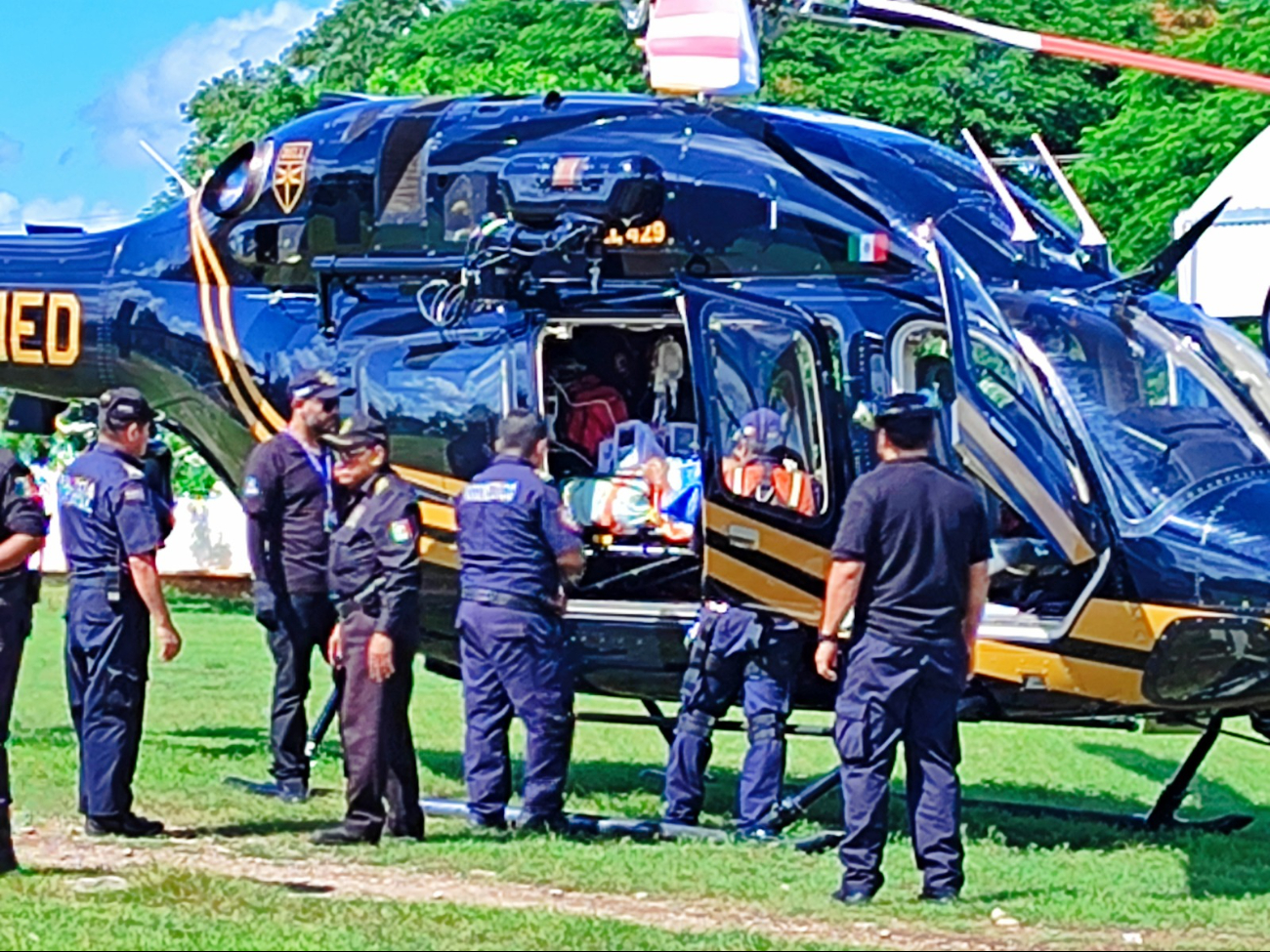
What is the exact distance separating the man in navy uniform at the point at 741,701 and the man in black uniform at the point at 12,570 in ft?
9.82

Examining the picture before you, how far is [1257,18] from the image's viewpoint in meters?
26.8

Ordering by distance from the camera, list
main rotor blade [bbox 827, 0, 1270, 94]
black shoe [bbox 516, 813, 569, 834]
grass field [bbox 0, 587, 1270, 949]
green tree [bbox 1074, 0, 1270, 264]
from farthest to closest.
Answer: green tree [bbox 1074, 0, 1270, 264] < black shoe [bbox 516, 813, 569, 834] < grass field [bbox 0, 587, 1270, 949] < main rotor blade [bbox 827, 0, 1270, 94]

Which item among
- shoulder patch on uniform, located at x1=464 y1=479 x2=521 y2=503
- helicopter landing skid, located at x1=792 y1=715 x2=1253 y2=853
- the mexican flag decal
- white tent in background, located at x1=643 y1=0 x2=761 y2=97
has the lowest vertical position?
helicopter landing skid, located at x1=792 y1=715 x2=1253 y2=853

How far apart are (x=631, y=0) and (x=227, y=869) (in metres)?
4.34

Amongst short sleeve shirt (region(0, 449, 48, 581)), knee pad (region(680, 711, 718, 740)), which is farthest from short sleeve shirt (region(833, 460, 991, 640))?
short sleeve shirt (region(0, 449, 48, 581))

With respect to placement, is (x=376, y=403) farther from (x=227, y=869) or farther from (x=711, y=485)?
(x=227, y=869)

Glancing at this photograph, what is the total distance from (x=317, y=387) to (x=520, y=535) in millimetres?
1707

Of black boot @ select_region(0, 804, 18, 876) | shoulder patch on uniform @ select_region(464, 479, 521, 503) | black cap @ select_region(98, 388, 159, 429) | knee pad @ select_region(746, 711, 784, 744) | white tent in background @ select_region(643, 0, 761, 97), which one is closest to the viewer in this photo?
black boot @ select_region(0, 804, 18, 876)

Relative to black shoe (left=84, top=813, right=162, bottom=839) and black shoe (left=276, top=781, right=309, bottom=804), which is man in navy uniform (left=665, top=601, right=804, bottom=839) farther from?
black shoe (left=84, top=813, right=162, bottom=839)

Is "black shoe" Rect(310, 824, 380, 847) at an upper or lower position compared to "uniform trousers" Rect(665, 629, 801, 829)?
lower

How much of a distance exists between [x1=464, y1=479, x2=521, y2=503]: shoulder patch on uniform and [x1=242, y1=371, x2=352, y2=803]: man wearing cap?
1.02 meters

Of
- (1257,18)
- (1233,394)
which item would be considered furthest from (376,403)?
(1257,18)

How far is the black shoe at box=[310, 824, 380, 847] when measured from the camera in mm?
9471

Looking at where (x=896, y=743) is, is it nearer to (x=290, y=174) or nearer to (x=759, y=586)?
(x=759, y=586)
